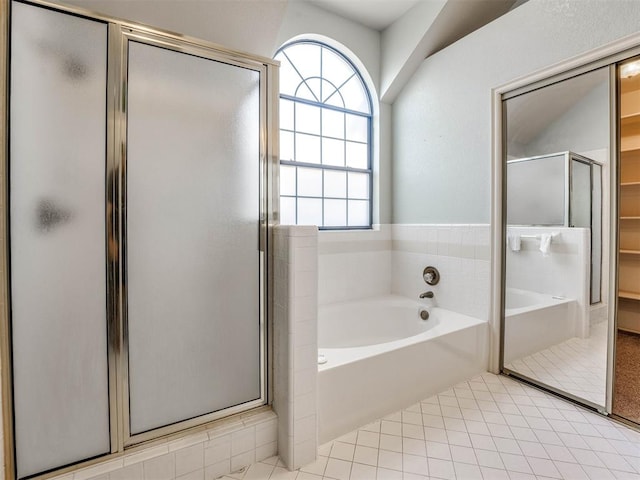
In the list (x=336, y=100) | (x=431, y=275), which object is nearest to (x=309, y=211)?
(x=336, y=100)

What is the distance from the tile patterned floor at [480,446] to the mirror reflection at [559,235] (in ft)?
0.97

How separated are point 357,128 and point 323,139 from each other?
1.38ft

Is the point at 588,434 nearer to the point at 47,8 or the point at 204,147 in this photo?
the point at 204,147

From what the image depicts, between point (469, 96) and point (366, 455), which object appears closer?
point (366, 455)

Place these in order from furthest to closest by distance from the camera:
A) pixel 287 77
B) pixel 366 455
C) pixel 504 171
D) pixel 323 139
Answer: pixel 323 139 < pixel 287 77 < pixel 504 171 < pixel 366 455

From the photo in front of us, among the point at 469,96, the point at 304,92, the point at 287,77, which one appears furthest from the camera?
the point at 304,92

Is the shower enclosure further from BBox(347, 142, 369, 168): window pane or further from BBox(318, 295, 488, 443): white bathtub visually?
BBox(347, 142, 369, 168): window pane

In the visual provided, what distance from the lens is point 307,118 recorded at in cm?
288

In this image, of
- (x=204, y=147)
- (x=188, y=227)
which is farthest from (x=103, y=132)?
(x=188, y=227)

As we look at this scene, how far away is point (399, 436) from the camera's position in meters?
1.69

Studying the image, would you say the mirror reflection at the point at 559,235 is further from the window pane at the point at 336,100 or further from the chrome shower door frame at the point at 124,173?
the chrome shower door frame at the point at 124,173

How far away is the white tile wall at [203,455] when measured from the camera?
1.25 meters

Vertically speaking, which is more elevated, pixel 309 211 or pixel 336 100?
pixel 336 100

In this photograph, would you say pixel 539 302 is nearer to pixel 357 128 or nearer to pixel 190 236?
pixel 357 128
